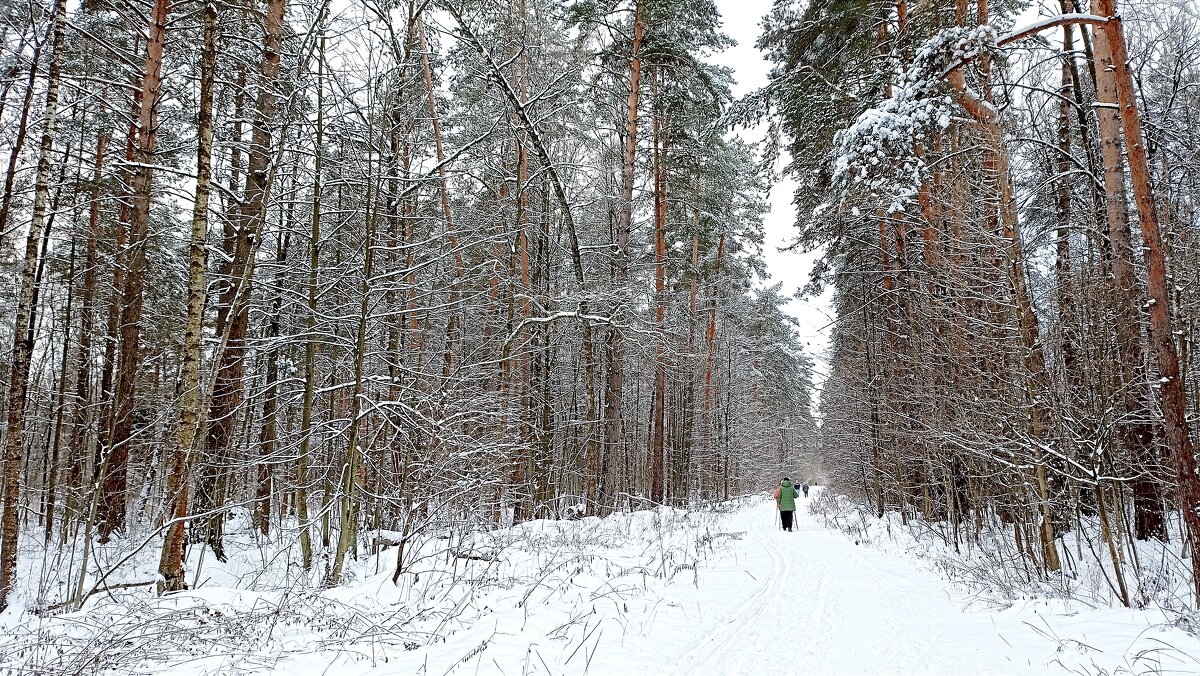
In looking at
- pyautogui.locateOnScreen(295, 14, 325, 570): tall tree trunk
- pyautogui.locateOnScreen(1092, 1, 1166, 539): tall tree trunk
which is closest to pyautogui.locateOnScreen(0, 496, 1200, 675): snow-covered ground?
pyautogui.locateOnScreen(295, 14, 325, 570): tall tree trunk

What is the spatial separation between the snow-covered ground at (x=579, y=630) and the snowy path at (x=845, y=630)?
2 cm

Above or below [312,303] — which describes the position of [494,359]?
below

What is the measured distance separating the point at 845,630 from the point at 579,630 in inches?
94.3

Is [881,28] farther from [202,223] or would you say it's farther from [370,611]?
[370,611]

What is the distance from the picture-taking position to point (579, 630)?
15.6 ft

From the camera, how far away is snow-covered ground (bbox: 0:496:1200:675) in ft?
12.2

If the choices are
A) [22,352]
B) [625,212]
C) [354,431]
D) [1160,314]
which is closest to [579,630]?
[354,431]

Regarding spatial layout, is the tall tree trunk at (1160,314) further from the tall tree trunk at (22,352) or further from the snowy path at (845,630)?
the tall tree trunk at (22,352)

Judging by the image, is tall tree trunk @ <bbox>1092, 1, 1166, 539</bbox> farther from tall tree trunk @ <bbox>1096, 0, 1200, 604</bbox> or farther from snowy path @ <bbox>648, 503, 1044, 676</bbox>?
snowy path @ <bbox>648, 503, 1044, 676</bbox>

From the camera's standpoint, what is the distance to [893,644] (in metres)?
4.79

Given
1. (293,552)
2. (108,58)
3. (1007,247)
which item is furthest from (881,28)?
(293,552)

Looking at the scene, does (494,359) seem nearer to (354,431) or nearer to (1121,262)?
(354,431)

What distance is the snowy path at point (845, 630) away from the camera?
4195 mm

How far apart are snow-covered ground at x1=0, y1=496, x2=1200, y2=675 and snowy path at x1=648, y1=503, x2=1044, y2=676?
2cm
